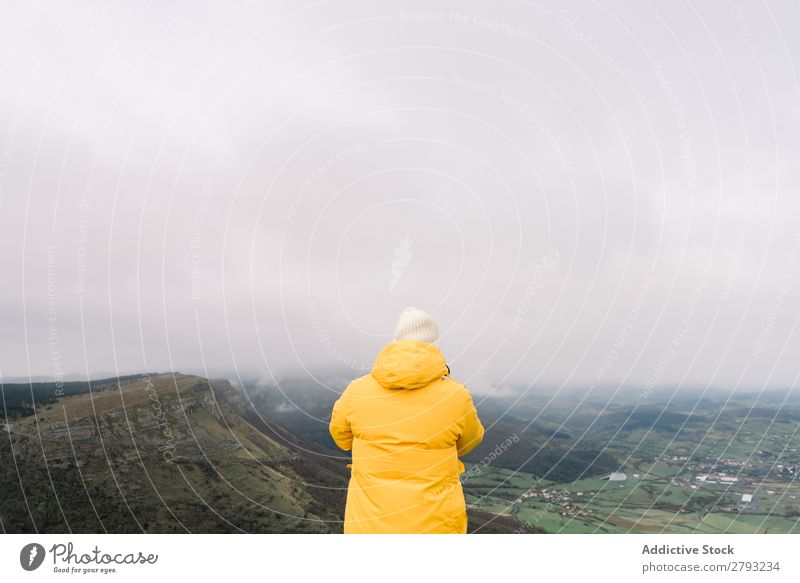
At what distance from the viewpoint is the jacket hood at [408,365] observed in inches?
186

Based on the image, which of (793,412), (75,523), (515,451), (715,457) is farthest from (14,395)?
(793,412)

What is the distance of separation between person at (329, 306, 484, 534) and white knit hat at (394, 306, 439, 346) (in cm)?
1

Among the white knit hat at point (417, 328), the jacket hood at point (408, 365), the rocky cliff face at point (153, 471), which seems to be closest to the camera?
the jacket hood at point (408, 365)

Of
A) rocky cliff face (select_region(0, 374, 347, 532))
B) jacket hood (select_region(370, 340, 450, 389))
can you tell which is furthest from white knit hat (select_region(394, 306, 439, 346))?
rocky cliff face (select_region(0, 374, 347, 532))

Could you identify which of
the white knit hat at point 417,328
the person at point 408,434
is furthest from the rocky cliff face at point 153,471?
the white knit hat at point 417,328

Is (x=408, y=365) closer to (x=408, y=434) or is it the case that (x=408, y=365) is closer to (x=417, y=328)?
(x=417, y=328)

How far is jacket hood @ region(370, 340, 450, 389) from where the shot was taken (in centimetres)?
472

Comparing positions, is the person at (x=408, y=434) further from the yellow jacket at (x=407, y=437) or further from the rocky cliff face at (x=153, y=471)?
the rocky cliff face at (x=153, y=471)

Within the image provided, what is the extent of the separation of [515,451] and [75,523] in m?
67.7

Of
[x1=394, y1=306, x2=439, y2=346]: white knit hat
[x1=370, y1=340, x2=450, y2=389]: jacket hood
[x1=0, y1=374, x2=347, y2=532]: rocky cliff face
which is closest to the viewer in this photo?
[x1=370, y1=340, x2=450, y2=389]: jacket hood

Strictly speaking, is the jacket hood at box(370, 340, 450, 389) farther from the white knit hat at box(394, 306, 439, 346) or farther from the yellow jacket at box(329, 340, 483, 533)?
the white knit hat at box(394, 306, 439, 346)

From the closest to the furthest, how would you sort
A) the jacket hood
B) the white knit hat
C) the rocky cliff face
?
the jacket hood → the white knit hat → the rocky cliff face
